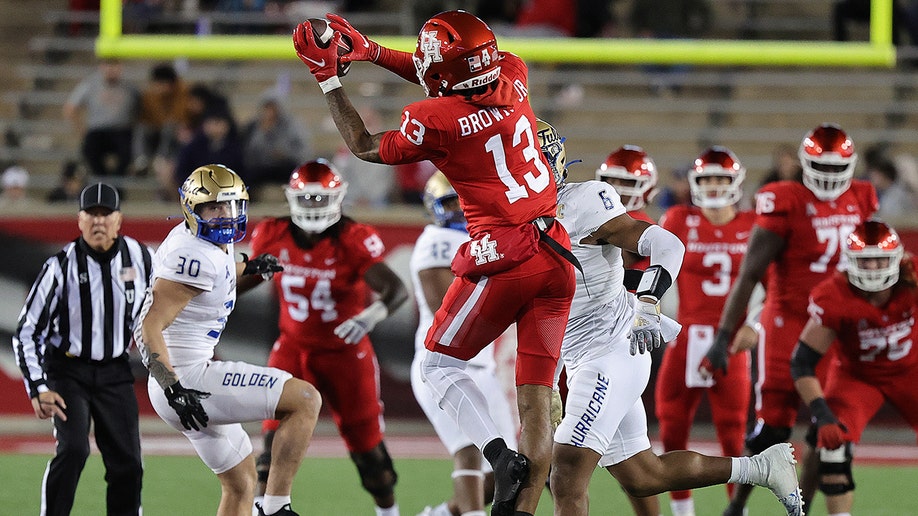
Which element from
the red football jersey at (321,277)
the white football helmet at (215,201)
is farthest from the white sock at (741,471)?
the red football jersey at (321,277)

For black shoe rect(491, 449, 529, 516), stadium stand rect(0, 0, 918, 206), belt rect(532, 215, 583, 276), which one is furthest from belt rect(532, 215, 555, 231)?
stadium stand rect(0, 0, 918, 206)

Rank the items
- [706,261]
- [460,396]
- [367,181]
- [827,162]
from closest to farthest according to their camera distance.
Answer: [460,396]
[827,162]
[706,261]
[367,181]

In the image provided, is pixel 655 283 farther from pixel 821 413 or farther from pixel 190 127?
pixel 190 127

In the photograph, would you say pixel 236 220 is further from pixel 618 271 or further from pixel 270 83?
pixel 270 83

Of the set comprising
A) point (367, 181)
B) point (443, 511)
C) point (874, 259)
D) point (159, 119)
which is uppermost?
point (159, 119)

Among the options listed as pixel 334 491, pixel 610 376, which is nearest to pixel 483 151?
pixel 610 376

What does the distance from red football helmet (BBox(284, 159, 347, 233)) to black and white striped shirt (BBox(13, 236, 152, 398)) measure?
3.66 ft

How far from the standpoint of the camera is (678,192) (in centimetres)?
1141

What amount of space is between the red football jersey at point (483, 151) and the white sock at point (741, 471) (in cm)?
140

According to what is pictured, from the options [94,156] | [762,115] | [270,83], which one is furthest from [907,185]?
[94,156]

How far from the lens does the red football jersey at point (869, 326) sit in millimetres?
6914

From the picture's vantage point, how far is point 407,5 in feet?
44.6

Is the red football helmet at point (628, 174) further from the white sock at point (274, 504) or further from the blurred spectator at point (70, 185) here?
the blurred spectator at point (70, 185)

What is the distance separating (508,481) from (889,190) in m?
7.28
